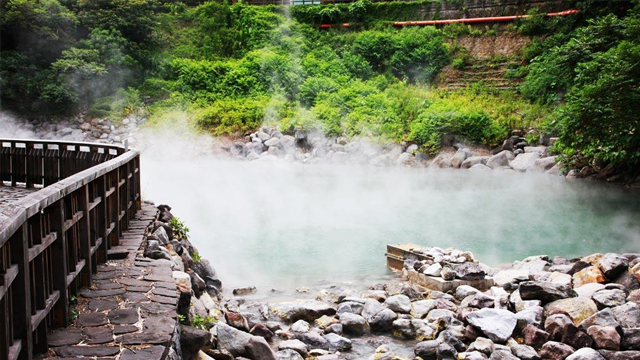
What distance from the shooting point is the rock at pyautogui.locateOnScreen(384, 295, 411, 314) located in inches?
312

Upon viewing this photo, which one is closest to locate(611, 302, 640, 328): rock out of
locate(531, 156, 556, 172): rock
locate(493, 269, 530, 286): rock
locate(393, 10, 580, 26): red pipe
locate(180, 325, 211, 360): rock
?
locate(493, 269, 530, 286): rock

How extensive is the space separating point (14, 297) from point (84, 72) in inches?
1030

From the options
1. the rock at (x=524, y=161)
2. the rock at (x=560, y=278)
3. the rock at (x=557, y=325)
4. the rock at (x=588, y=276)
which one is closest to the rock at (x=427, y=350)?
the rock at (x=557, y=325)

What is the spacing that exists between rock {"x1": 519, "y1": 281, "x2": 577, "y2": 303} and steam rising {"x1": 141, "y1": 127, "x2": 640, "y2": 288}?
9.58ft

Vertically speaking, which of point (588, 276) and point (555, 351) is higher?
point (588, 276)

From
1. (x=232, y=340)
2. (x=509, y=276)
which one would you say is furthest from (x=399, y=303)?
(x=232, y=340)

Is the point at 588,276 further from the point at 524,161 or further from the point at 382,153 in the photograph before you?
the point at 382,153

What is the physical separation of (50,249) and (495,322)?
510cm

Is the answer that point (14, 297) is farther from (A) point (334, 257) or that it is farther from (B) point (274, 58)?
(B) point (274, 58)

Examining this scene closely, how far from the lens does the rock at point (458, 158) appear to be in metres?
22.1

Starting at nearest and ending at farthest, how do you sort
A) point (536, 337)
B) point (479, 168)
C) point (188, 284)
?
1. point (188, 284)
2. point (536, 337)
3. point (479, 168)

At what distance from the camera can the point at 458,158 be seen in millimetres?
22188

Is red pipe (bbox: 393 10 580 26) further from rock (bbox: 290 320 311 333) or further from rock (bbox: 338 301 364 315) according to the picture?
rock (bbox: 290 320 311 333)

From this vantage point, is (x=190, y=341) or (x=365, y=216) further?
(x=365, y=216)
